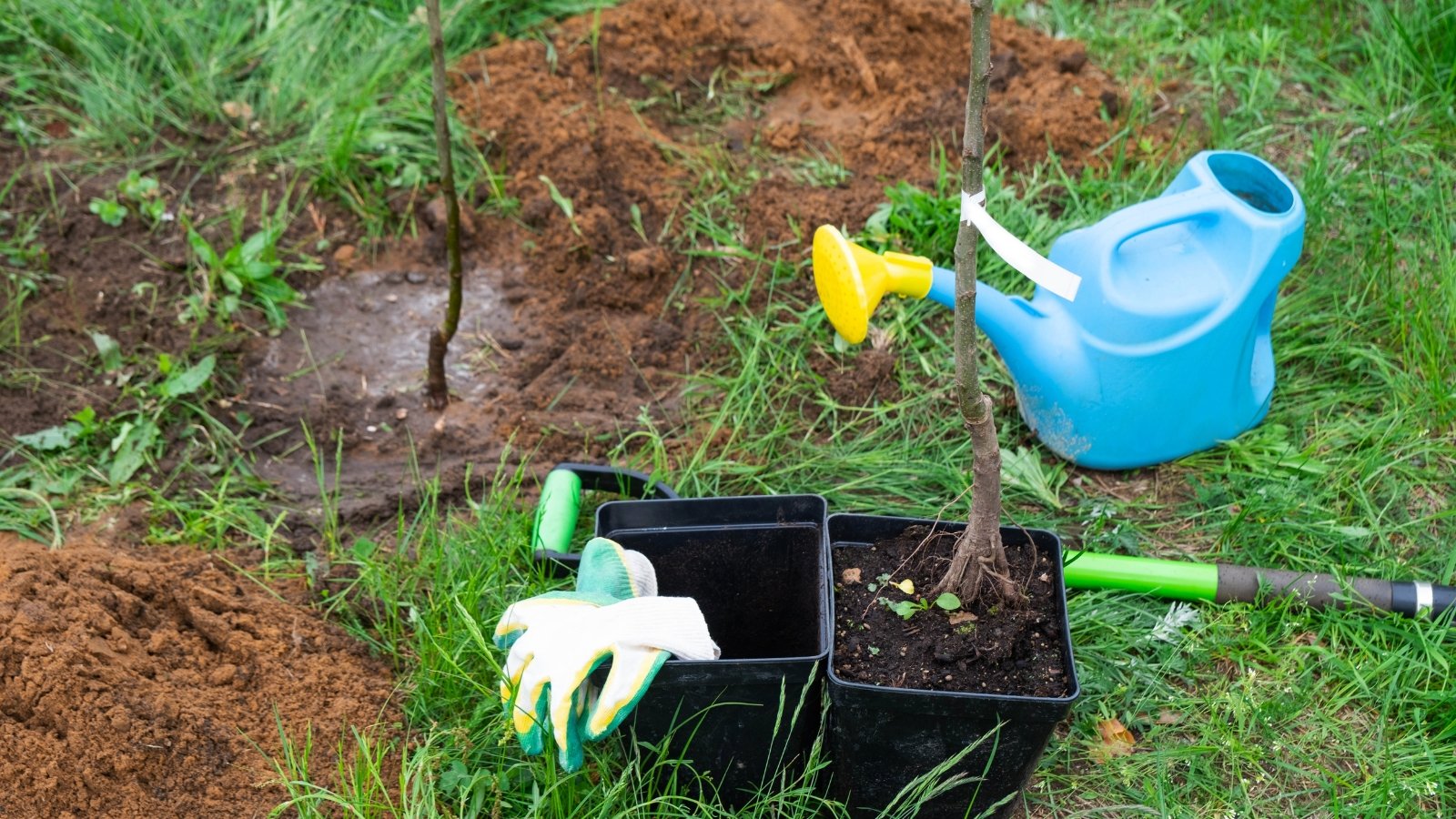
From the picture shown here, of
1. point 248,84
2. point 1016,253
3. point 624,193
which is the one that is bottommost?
point 624,193

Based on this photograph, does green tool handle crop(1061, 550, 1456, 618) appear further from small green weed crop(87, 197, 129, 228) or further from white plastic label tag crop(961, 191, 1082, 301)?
small green weed crop(87, 197, 129, 228)

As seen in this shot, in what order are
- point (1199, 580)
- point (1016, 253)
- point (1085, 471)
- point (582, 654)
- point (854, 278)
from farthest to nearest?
point (1085, 471), point (1199, 580), point (854, 278), point (582, 654), point (1016, 253)

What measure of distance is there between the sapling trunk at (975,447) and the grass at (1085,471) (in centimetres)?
35

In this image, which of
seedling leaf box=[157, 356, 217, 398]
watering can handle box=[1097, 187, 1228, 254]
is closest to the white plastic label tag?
watering can handle box=[1097, 187, 1228, 254]

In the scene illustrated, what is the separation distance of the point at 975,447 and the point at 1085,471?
74 centimetres

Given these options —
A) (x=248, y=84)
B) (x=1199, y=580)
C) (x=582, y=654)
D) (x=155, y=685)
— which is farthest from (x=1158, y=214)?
(x=248, y=84)

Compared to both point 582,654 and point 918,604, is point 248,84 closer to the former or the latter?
point 582,654

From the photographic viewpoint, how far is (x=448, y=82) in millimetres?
3047

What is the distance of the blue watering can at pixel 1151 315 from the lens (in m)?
1.98

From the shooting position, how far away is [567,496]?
1.98 m

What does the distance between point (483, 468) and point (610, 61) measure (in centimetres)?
138

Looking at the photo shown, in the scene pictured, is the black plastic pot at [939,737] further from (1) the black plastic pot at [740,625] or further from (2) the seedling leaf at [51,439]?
(2) the seedling leaf at [51,439]

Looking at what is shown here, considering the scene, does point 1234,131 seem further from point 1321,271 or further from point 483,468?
point 483,468

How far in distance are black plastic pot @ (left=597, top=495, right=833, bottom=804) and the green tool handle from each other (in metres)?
0.49
